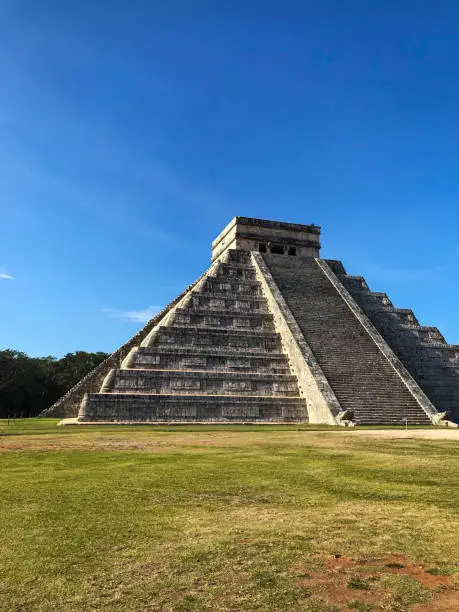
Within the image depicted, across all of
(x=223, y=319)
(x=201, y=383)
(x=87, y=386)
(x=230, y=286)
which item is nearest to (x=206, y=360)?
(x=201, y=383)

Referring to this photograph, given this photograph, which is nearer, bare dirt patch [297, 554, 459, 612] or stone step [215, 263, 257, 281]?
bare dirt patch [297, 554, 459, 612]

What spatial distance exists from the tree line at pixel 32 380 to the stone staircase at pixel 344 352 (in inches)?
1116

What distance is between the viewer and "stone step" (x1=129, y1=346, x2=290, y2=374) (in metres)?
25.9

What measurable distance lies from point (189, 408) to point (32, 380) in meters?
33.7

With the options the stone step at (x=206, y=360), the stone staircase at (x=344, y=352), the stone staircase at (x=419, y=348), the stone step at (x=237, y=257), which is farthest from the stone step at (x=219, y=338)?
the stone step at (x=237, y=257)

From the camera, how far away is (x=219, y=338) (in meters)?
28.3

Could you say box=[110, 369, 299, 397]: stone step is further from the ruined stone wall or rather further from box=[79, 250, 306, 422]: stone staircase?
the ruined stone wall

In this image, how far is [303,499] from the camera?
20.5 ft

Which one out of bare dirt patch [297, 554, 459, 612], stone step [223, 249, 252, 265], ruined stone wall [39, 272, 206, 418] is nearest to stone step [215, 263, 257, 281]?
stone step [223, 249, 252, 265]

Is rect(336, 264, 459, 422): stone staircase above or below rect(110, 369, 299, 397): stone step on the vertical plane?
above

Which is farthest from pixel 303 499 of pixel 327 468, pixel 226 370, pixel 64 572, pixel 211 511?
pixel 226 370

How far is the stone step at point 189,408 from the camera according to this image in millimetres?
22797

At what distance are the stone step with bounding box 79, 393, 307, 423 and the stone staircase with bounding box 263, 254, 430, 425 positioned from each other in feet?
9.01

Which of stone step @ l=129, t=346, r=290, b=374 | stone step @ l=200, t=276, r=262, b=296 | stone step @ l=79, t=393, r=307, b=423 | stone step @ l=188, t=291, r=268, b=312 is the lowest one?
stone step @ l=79, t=393, r=307, b=423
